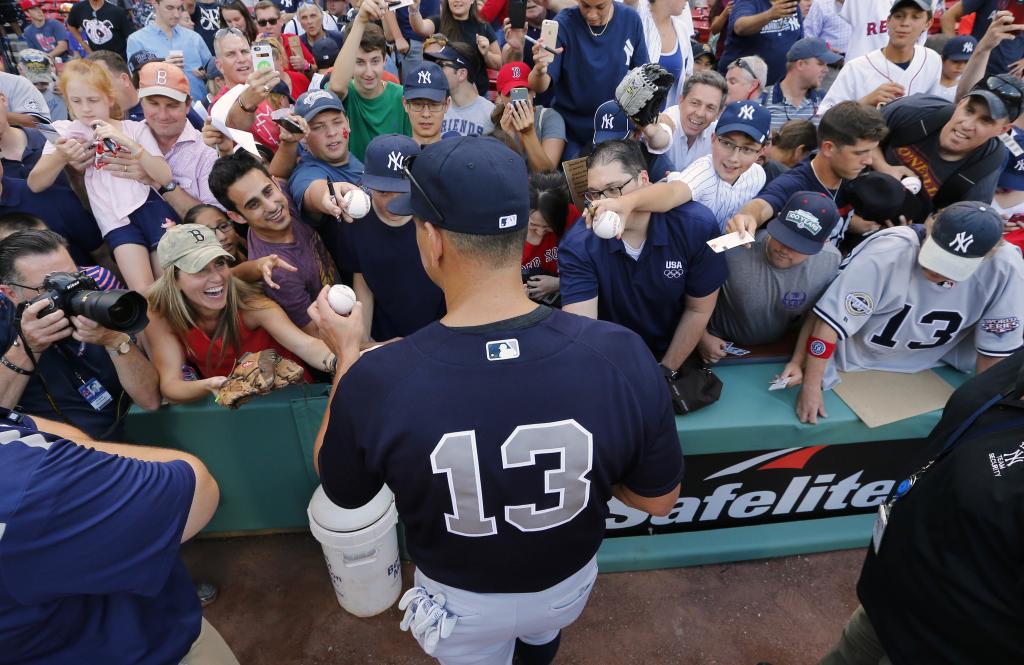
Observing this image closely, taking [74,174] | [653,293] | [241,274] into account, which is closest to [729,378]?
[653,293]

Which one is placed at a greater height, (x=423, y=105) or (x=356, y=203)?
(x=423, y=105)

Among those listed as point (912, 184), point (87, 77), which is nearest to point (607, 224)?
point (912, 184)

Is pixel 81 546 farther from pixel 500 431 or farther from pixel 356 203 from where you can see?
pixel 356 203

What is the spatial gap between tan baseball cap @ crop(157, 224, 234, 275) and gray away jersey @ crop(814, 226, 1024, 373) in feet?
9.25

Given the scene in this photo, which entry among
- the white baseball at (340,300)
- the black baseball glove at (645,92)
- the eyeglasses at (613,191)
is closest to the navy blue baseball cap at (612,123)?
the black baseball glove at (645,92)

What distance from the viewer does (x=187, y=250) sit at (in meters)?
2.57

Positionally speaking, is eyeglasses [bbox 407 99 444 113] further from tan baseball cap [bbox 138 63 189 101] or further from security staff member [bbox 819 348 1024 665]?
security staff member [bbox 819 348 1024 665]

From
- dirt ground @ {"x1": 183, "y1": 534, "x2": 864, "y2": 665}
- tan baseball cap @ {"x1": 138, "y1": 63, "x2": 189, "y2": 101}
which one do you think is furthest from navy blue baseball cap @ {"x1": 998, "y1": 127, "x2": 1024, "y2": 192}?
tan baseball cap @ {"x1": 138, "y1": 63, "x2": 189, "y2": 101}

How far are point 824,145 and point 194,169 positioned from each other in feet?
12.2

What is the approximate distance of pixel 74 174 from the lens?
139 inches

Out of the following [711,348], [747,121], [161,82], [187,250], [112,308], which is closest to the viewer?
[112,308]

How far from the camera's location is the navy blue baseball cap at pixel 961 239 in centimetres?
235

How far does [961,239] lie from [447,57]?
3519mm

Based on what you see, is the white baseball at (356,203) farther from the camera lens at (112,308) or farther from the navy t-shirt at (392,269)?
the camera lens at (112,308)
